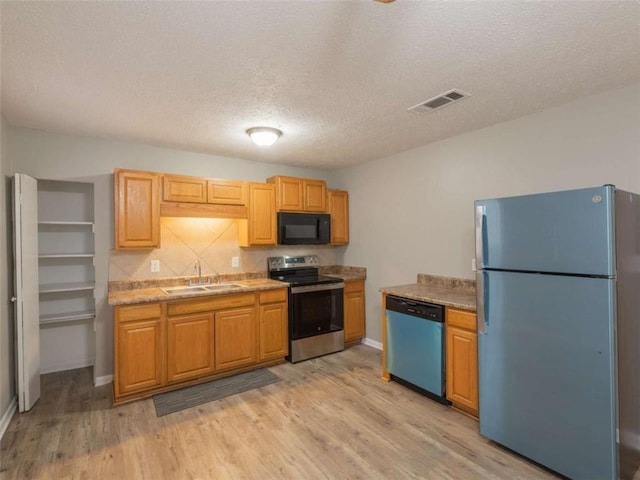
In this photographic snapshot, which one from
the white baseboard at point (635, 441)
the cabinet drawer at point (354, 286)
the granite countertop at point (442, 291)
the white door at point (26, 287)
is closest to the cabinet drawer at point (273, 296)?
the cabinet drawer at point (354, 286)

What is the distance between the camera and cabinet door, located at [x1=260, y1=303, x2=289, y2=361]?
12.1 ft

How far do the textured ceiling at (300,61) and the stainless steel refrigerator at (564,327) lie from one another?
0.85 metres

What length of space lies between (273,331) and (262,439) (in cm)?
142

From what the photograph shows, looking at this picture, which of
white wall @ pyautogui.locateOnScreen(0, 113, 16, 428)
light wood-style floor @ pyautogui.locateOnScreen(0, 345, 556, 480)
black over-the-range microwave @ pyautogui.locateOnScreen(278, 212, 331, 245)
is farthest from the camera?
black over-the-range microwave @ pyautogui.locateOnScreen(278, 212, 331, 245)

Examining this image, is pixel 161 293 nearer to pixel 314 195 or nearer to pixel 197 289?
pixel 197 289

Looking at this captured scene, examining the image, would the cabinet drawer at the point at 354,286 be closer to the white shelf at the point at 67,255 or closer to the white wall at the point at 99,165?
the white wall at the point at 99,165

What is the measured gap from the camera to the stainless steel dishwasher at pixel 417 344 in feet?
9.33

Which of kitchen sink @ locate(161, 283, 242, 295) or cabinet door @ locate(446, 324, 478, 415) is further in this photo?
kitchen sink @ locate(161, 283, 242, 295)

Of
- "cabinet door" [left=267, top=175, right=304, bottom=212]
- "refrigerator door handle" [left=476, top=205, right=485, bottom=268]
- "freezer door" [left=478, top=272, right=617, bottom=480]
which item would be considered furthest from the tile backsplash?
"freezer door" [left=478, top=272, right=617, bottom=480]

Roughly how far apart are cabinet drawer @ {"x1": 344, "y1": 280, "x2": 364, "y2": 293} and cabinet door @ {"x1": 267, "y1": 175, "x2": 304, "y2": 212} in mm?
1190

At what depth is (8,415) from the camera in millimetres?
2572

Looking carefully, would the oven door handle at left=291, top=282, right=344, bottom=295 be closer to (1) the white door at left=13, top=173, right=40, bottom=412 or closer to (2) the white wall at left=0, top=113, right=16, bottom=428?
(1) the white door at left=13, top=173, right=40, bottom=412

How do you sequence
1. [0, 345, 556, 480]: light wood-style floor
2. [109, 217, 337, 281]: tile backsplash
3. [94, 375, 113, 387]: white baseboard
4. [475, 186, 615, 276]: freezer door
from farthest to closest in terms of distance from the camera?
[109, 217, 337, 281]: tile backsplash, [94, 375, 113, 387]: white baseboard, [0, 345, 556, 480]: light wood-style floor, [475, 186, 615, 276]: freezer door

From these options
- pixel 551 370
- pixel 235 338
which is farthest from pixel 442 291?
→ pixel 235 338
